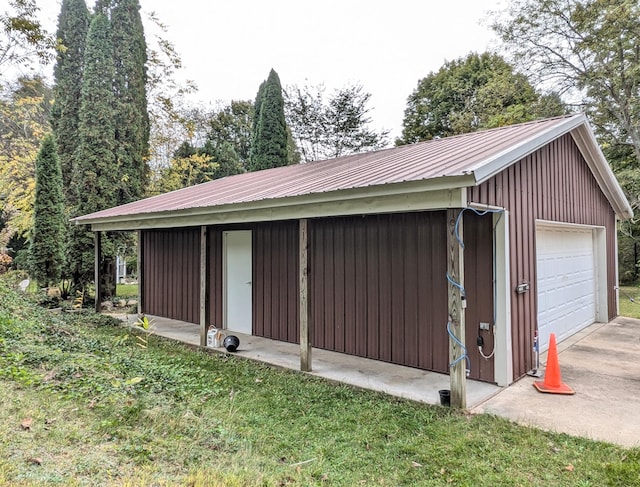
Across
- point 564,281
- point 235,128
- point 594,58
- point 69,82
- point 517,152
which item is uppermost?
point 235,128

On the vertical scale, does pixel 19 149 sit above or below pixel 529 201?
above

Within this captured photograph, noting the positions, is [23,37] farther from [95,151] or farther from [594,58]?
[594,58]

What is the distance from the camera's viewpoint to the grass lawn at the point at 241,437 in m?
2.36

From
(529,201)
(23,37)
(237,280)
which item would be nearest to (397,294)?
(529,201)

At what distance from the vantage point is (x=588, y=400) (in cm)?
408

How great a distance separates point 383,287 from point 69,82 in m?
12.3

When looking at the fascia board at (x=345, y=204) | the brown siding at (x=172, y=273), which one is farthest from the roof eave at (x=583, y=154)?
the brown siding at (x=172, y=273)

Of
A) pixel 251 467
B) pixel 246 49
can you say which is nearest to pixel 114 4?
pixel 246 49

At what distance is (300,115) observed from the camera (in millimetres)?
22719

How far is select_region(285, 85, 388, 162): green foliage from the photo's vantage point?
22.3m

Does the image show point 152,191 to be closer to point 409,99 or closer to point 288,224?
point 288,224

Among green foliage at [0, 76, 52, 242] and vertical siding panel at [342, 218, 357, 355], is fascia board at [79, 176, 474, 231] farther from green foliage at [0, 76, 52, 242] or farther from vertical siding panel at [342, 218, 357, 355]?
green foliage at [0, 76, 52, 242]

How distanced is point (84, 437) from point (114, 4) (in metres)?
13.9

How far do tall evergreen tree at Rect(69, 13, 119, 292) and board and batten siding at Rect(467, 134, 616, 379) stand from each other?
398 inches
